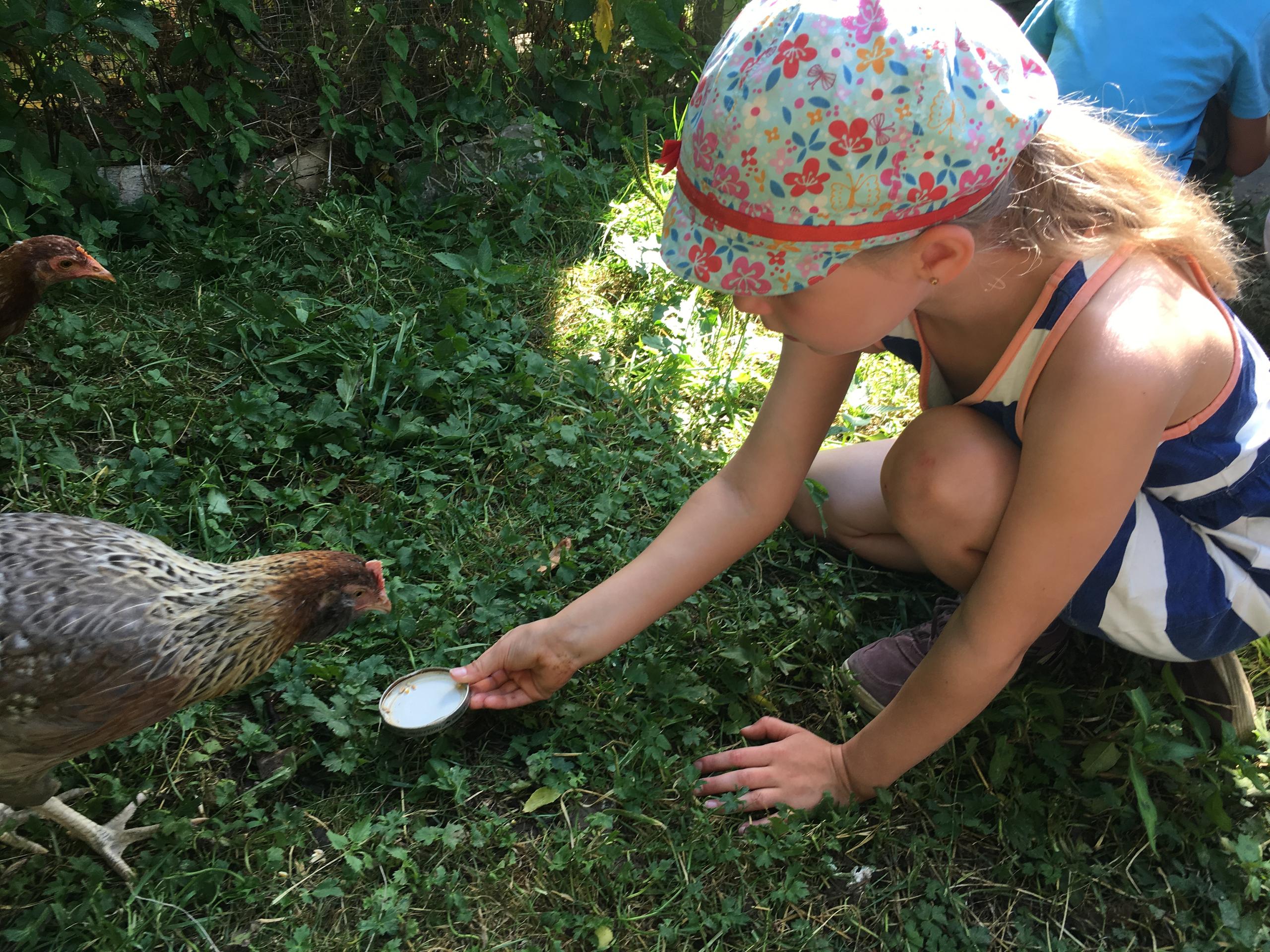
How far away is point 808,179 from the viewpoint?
1.26 meters

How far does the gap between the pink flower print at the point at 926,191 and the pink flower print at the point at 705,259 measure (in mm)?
284

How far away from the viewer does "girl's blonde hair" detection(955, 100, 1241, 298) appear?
146 cm

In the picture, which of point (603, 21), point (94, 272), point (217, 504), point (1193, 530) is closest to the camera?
point (1193, 530)

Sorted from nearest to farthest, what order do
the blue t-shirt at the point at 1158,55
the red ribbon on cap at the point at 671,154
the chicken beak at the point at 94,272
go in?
the red ribbon on cap at the point at 671,154 < the blue t-shirt at the point at 1158,55 < the chicken beak at the point at 94,272

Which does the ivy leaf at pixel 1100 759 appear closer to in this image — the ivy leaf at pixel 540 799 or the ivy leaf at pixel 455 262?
the ivy leaf at pixel 540 799

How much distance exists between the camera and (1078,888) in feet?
6.04

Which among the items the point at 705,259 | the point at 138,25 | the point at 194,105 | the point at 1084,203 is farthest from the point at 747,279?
the point at 194,105

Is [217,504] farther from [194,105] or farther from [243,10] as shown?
[243,10]

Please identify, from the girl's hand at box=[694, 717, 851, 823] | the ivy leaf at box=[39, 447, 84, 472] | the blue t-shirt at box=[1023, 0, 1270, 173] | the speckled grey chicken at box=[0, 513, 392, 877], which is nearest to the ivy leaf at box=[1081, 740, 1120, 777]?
the girl's hand at box=[694, 717, 851, 823]

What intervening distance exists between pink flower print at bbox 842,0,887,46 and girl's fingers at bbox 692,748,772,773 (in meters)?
1.34

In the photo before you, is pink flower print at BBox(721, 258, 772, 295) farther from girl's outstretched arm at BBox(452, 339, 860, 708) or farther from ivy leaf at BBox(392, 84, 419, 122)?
ivy leaf at BBox(392, 84, 419, 122)

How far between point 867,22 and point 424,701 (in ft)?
4.92

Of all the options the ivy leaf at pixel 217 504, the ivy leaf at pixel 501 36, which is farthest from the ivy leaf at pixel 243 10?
the ivy leaf at pixel 217 504

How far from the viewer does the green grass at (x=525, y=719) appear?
5.72ft
